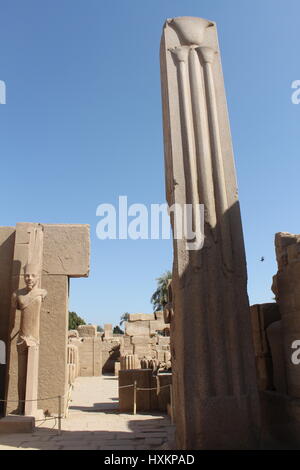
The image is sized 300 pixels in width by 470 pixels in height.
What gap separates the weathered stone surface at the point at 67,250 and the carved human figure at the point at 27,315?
33.0 inches

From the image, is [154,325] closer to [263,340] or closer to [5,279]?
[5,279]

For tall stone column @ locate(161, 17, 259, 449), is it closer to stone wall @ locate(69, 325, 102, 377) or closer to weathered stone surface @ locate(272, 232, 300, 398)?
weathered stone surface @ locate(272, 232, 300, 398)

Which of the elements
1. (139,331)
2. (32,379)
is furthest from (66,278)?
(139,331)

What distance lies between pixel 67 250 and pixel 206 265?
4.90 meters

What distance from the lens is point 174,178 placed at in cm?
440

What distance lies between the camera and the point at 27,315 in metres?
7.30

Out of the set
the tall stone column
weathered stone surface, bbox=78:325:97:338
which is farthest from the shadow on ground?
weathered stone surface, bbox=78:325:97:338

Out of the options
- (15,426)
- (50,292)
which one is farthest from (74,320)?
(15,426)

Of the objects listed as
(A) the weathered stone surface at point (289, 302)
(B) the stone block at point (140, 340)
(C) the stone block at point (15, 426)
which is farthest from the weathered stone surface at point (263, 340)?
(B) the stone block at point (140, 340)

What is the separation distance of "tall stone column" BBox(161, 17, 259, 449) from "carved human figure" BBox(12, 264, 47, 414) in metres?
3.76

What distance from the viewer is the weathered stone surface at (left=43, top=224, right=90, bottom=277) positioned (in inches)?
328

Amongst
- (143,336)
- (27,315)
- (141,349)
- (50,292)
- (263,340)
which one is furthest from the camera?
(143,336)

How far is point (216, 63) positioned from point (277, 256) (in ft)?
8.12
